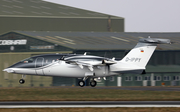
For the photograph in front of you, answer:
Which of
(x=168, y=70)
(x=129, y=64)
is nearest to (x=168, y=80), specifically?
(x=168, y=70)

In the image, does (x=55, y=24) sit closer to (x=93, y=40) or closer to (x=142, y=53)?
(x=93, y=40)

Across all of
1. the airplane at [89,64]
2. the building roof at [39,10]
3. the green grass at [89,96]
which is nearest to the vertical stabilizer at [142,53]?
the airplane at [89,64]

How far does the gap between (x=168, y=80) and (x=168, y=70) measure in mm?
1828

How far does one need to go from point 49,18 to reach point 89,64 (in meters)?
43.0

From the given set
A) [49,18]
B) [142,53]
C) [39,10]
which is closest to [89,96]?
[142,53]

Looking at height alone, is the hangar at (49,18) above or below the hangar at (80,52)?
above

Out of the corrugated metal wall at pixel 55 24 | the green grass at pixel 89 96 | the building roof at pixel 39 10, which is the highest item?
the building roof at pixel 39 10

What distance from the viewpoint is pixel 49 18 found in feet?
271

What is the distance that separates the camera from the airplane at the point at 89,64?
4144cm

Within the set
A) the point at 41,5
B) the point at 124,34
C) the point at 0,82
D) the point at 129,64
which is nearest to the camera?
the point at 129,64

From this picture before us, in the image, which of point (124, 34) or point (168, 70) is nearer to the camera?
point (168, 70)

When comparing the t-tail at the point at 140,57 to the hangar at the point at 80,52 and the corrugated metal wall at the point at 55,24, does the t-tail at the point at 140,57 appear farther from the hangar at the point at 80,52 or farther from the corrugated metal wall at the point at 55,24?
the corrugated metal wall at the point at 55,24

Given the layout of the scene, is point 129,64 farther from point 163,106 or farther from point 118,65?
point 163,106

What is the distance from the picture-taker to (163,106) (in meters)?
26.6
